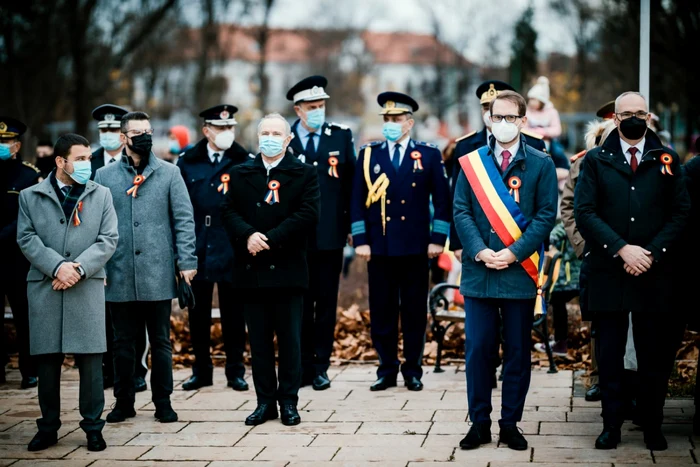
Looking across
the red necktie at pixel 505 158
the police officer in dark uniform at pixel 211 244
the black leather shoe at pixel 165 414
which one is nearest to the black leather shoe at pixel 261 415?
the black leather shoe at pixel 165 414

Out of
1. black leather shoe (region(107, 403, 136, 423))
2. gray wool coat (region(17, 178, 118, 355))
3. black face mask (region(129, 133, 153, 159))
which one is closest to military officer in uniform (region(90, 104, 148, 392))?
black leather shoe (region(107, 403, 136, 423))

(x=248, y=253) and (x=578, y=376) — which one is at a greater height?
(x=248, y=253)

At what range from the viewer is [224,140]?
9398mm

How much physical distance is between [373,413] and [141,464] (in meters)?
2.00

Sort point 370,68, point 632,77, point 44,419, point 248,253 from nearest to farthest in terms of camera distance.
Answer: point 44,419, point 248,253, point 632,77, point 370,68

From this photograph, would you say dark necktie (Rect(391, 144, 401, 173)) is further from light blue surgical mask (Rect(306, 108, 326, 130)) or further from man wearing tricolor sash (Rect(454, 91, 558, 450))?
man wearing tricolor sash (Rect(454, 91, 558, 450))

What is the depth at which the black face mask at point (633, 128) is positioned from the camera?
683 centimetres

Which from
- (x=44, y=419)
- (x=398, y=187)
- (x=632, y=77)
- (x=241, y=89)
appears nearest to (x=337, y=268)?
(x=398, y=187)

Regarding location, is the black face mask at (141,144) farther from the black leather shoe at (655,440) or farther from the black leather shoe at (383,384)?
the black leather shoe at (655,440)

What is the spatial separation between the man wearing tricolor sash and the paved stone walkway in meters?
0.35

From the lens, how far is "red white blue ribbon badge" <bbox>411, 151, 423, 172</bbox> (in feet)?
29.3

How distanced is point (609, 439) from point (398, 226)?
279cm

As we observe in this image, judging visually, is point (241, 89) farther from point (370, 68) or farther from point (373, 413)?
point (373, 413)

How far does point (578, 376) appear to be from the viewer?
9398 millimetres
